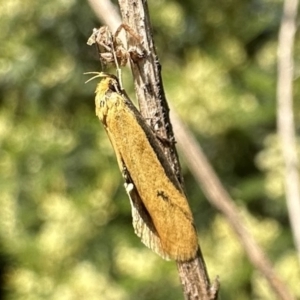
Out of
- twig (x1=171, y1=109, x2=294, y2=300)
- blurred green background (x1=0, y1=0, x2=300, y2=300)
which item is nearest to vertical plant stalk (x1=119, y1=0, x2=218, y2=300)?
twig (x1=171, y1=109, x2=294, y2=300)

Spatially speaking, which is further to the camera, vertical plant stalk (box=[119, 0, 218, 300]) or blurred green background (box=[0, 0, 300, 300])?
blurred green background (box=[0, 0, 300, 300])

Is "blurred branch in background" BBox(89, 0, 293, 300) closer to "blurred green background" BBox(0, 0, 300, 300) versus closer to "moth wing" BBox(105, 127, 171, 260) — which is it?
"moth wing" BBox(105, 127, 171, 260)

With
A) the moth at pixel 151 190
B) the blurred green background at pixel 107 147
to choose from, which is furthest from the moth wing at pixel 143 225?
the blurred green background at pixel 107 147

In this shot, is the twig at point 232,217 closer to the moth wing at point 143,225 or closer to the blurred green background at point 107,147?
the moth wing at point 143,225

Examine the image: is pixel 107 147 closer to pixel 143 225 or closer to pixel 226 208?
pixel 143 225

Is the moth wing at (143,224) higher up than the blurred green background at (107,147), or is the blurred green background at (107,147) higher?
the blurred green background at (107,147)

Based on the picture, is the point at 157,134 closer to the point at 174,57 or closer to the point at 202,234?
the point at 202,234
